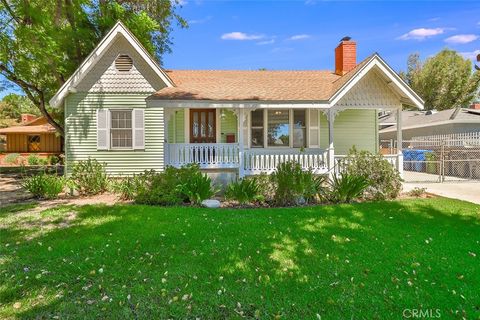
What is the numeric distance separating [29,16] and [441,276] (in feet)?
48.9

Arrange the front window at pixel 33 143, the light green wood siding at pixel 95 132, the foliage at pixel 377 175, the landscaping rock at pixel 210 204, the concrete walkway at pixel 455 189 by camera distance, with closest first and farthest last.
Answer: the landscaping rock at pixel 210 204
the foliage at pixel 377 175
the concrete walkway at pixel 455 189
the light green wood siding at pixel 95 132
the front window at pixel 33 143

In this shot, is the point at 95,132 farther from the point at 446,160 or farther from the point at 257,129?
the point at 446,160

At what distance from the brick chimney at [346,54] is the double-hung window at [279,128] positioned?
3.45 m

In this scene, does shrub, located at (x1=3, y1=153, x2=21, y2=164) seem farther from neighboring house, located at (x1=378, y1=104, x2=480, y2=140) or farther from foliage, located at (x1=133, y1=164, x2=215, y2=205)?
neighboring house, located at (x1=378, y1=104, x2=480, y2=140)

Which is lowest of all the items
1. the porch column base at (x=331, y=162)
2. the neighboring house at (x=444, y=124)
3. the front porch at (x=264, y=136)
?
the porch column base at (x=331, y=162)

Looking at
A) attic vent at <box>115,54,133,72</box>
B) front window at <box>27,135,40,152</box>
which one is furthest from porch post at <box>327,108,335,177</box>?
front window at <box>27,135,40,152</box>

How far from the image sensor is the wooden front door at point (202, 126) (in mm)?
13062

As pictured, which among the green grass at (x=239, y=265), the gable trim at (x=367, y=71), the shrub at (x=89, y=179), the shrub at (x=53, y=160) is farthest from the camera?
the shrub at (x=53, y=160)

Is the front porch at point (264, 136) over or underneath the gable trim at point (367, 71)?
underneath

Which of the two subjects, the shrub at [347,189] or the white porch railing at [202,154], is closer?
the shrub at [347,189]

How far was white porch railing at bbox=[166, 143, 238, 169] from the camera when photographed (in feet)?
36.0

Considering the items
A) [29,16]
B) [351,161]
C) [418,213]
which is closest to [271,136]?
[351,161]

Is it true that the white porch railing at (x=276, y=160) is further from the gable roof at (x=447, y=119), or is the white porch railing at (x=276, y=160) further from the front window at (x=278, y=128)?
the gable roof at (x=447, y=119)

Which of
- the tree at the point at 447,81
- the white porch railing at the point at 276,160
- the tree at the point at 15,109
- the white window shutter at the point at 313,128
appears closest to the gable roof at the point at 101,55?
the white porch railing at the point at 276,160
